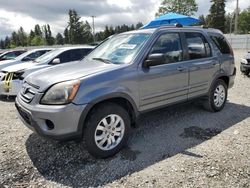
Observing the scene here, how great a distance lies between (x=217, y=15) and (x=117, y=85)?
218 feet

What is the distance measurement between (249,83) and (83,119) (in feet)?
24.6

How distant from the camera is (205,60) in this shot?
5.07 m

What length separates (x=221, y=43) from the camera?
566cm

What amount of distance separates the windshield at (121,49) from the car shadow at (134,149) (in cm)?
105

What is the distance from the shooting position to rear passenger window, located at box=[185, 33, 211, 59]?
4.79 m

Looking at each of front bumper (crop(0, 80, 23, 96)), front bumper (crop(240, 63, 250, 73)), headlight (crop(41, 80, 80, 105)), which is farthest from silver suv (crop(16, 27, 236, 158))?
front bumper (crop(240, 63, 250, 73))

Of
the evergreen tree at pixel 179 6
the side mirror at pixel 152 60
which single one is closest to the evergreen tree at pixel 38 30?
the evergreen tree at pixel 179 6

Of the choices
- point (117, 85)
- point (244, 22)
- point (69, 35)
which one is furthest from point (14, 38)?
point (117, 85)

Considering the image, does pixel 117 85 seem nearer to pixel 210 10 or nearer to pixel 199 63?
pixel 199 63

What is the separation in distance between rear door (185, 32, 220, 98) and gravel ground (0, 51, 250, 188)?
702 millimetres

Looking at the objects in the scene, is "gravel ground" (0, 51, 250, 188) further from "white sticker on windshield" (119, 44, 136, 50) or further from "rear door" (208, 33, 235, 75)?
"white sticker on windshield" (119, 44, 136, 50)

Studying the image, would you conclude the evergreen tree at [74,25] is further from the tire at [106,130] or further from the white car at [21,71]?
the tire at [106,130]

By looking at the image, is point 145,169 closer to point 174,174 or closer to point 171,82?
point 174,174

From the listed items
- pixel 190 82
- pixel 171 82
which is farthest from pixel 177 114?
pixel 171 82
